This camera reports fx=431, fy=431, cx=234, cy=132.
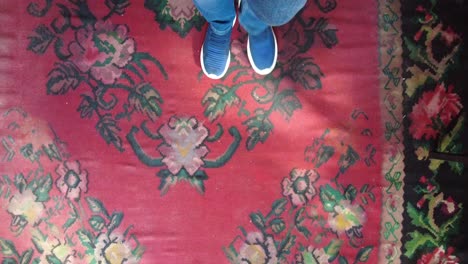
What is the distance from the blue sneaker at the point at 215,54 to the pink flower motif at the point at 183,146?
0.15 m

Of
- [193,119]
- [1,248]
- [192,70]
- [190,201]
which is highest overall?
[192,70]

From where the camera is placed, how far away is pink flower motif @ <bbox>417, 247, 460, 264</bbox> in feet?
3.94

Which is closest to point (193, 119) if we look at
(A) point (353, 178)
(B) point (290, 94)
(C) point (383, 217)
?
(B) point (290, 94)

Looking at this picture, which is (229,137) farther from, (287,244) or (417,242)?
(417,242)

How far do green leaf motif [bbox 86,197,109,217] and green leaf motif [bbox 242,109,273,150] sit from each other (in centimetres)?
44

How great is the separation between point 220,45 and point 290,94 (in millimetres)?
245

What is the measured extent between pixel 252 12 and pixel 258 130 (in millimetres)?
414

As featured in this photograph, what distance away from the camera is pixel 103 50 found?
1237mm

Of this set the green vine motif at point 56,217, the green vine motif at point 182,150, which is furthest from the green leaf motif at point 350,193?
the green vine motif at point 56,217

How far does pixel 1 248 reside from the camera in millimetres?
1190

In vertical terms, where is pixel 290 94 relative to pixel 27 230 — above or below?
above

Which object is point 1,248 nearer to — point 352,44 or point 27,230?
point 27,230

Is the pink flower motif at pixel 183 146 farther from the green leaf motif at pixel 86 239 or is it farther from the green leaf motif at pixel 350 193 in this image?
the green leaf motif at pixel 350 193

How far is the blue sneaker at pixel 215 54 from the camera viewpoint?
1155mm
